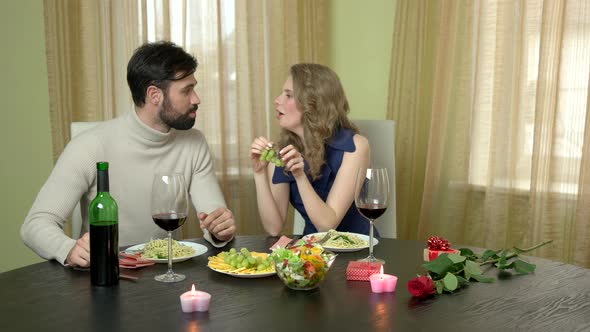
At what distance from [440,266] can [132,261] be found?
2.51 feet

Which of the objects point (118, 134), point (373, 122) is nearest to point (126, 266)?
point (118, 134)

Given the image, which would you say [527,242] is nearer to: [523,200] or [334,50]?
[523,200]

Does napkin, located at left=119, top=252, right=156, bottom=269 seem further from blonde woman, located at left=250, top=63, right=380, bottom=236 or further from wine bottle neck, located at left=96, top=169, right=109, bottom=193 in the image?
blonde woman, located at left=250, top=63, right=380, bottom=236

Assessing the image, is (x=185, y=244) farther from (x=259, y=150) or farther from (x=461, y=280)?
(x=461, y=280)

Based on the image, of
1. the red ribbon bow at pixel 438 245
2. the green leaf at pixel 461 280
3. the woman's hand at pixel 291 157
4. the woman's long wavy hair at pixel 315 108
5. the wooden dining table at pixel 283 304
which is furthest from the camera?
the woman's long wavy hair at pixel 315 108

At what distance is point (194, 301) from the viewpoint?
143cm

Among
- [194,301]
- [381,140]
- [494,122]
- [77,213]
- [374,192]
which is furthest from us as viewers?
[494,122]

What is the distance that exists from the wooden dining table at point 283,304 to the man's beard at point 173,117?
2.89 feet

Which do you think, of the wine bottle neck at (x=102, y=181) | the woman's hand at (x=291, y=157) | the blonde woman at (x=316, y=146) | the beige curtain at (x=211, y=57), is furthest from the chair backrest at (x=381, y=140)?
the wine bottle neck at (x=102, y=181)

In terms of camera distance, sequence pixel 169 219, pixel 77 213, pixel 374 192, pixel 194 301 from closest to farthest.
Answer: pixel 194 301, pixel 169 219, pixel 374 192, pixel 77 213

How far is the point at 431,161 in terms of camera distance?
346cm

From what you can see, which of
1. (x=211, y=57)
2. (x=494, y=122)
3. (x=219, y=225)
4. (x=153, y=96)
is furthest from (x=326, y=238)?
(x=211, y=57)

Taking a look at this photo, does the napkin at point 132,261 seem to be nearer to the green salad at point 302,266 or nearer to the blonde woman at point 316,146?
the green salad at point 302,266

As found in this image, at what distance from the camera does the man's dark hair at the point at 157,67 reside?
259cm
